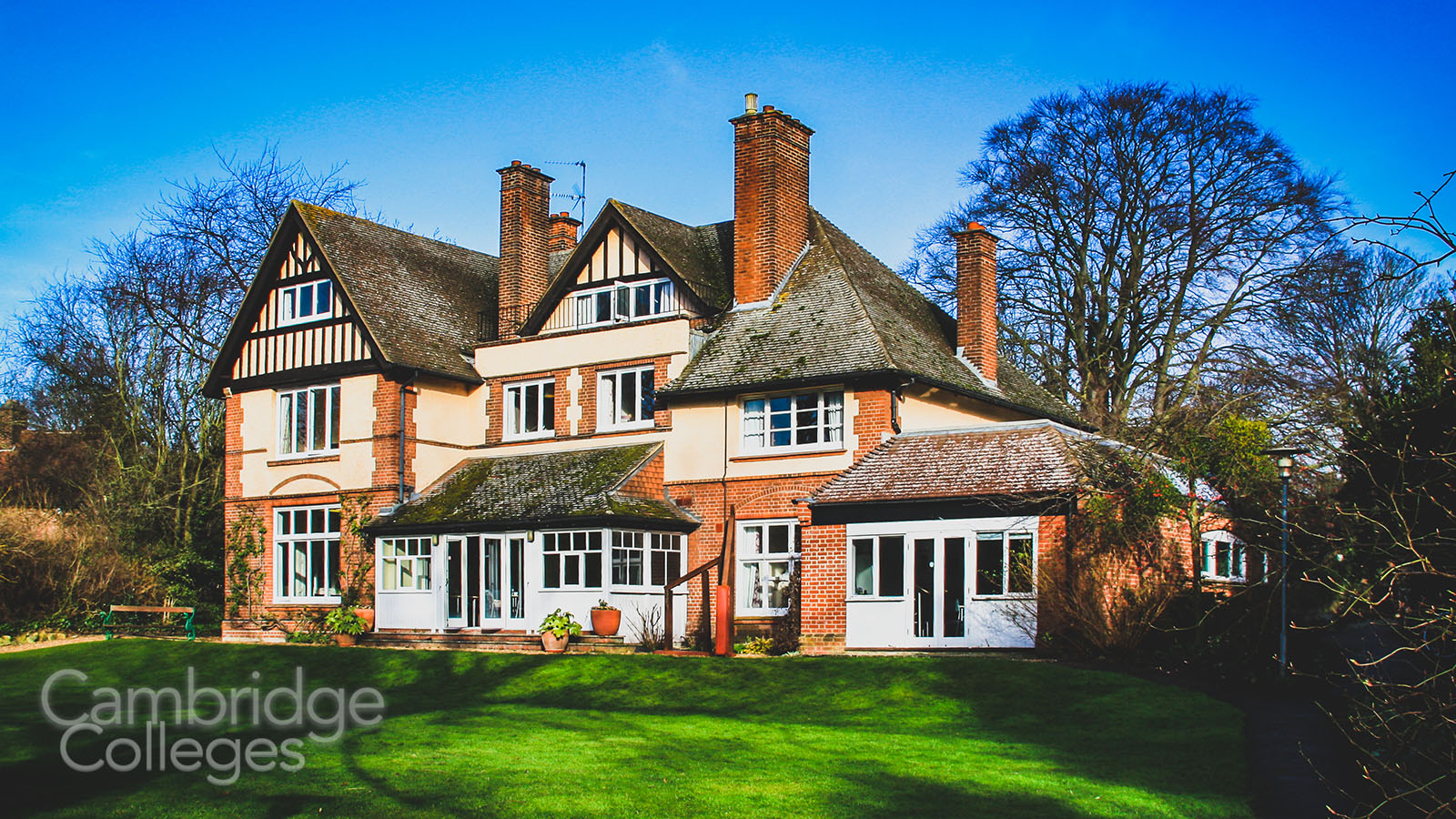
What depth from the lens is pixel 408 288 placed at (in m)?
31.9

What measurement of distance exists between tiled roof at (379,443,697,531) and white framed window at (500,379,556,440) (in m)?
0.60

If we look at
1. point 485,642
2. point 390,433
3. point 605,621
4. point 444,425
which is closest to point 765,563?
point 605,621

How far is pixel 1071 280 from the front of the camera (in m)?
35.6

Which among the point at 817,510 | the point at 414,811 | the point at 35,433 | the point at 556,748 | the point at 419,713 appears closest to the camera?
the point at 414,811

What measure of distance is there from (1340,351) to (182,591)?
30503 millimetres

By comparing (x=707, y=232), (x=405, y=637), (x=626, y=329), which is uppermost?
(x=707, y=232)

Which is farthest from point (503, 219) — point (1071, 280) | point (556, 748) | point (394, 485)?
point (556, 748)

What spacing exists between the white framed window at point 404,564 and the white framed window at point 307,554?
1.45 m

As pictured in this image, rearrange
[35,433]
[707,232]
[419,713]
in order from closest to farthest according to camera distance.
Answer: [419,713]
[707,232]
[35,433]

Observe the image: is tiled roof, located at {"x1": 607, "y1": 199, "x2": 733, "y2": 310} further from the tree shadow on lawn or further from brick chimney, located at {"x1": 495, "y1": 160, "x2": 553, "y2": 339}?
the tree shadow on lawn

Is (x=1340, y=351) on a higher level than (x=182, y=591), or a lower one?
higher

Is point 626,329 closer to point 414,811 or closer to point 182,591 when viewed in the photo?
point 182,591

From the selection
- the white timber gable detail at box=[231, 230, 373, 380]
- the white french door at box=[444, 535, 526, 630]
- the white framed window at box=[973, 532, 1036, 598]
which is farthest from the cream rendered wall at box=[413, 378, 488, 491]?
the white framed window at box=[973, 532, 1036, 598]

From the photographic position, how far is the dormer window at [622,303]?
28891mm
